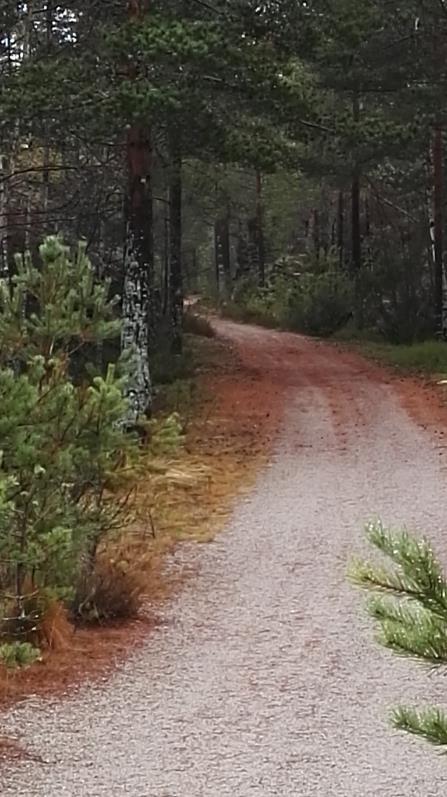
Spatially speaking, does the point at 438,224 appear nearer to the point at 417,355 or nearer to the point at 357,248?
the point at 417,355

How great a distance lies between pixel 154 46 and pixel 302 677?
8019 mm

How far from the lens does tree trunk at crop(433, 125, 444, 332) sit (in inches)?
930

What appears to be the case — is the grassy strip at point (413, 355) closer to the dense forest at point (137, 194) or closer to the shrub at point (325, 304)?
the dense forest at point (137, 194)

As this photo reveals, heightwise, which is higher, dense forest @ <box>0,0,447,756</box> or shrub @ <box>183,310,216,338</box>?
dense forest @ <box>0,0,447,756</box>

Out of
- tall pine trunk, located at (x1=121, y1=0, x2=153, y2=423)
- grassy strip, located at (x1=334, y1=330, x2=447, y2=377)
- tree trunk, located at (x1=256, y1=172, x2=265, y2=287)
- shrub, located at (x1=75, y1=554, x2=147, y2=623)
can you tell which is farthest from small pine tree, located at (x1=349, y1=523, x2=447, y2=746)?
tree trunk, located at (x1=256, y1=172, x2=265, y2=287)

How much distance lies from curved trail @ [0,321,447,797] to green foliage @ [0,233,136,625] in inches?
30.2

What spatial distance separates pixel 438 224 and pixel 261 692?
18.9 meters

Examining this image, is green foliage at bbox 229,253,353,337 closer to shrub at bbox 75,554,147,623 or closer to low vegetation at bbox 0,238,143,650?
shrub at bbox 75,554,147,623

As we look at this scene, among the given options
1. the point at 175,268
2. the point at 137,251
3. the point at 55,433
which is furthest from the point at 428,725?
the point at 175,268

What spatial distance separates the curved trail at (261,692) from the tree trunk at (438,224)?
43.8 feet

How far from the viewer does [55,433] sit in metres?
6.53

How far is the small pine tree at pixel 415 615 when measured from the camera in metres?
2.16

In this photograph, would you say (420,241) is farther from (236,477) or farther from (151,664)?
(151,664)

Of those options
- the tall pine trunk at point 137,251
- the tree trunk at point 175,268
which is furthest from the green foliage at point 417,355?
the tall pine trunk at point 137,251
